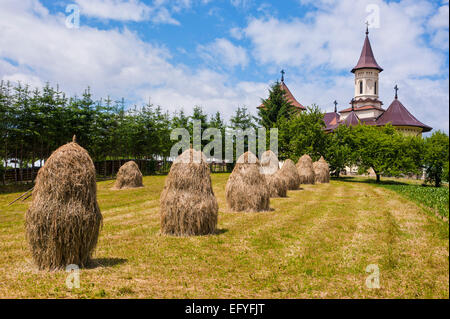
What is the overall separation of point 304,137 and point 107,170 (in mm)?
23586

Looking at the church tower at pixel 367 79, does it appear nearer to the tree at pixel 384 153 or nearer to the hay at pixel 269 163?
the tree at pixel 384 153

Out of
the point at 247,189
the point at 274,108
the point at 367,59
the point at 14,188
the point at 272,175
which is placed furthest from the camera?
the point at 367,59

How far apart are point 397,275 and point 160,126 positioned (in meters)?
36.3

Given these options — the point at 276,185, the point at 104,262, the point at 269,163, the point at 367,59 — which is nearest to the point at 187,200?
the point at 104,262

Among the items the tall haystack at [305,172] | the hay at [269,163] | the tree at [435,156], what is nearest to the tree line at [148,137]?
the tree at [435,156]

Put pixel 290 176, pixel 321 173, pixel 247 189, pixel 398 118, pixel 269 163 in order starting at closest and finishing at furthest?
pixel 247 189
pixel 269 163
pixel 290 176
pixel 321 173
pixel 398 118

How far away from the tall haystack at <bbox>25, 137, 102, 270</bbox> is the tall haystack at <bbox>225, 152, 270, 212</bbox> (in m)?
8.88

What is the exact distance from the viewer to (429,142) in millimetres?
36250

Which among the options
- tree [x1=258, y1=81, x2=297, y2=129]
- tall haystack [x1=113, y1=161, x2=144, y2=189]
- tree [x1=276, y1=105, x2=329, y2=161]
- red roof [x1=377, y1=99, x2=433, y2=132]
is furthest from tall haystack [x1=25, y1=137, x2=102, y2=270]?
red roof [x1=377, y1=99, x2=433, y2=132]

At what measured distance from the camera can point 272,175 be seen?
2047cm

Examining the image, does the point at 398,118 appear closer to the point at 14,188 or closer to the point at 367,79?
the point at 367,79

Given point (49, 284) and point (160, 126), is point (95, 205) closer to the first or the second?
point (49, 284)

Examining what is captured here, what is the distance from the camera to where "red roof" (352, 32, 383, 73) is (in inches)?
2415
